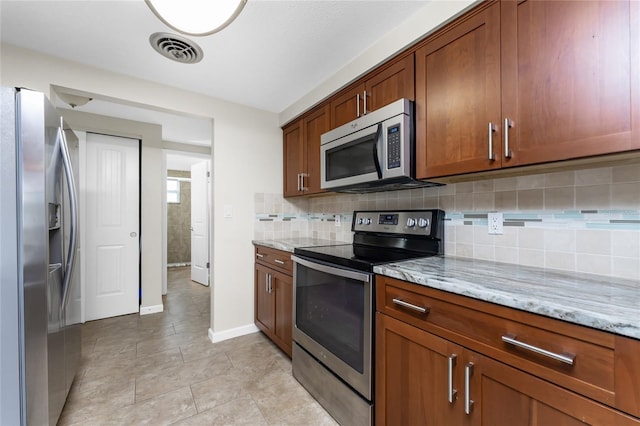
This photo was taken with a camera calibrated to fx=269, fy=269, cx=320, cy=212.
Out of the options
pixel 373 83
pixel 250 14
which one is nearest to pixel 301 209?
pixel 373 83

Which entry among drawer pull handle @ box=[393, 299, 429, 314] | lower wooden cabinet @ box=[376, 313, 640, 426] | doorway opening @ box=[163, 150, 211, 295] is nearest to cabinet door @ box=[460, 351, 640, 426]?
lower wooden cabinet @ box=[376, 313, 640, 426]

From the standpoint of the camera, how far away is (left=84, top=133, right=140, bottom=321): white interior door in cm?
294

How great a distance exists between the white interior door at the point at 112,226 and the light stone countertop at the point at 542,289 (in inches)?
123

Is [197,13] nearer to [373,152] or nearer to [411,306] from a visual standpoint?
[373,152]

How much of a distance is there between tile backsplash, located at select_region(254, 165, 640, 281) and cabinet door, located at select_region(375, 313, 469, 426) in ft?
2.24

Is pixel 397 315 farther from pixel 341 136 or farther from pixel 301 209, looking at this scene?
pixel 301 209

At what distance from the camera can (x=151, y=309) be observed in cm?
319

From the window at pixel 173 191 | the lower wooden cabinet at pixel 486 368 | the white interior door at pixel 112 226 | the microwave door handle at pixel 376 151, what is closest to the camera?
the lower wooden cabinet at pixel 486 368

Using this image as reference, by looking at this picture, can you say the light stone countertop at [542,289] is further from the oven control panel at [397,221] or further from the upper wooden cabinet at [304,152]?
the upper wooden cabinet at [304,152]

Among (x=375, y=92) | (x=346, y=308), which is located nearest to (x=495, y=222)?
(x=346, y=308)

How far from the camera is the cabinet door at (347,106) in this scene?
188 cm

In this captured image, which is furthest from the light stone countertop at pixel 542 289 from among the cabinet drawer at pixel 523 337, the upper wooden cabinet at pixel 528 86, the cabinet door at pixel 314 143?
the cabinet door at pixel 314 143

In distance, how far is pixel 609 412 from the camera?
26.5 inches

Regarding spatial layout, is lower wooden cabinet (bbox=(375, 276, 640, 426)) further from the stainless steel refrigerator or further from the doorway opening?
the doorway opening
